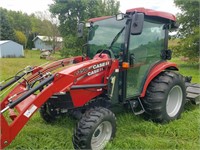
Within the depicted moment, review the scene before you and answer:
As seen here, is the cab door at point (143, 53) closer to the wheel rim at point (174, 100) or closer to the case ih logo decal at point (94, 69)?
the case ih logo decal at point (94, 69)

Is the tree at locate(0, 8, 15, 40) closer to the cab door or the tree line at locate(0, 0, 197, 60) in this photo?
the tree line at locate(0, 0, 197, 60)

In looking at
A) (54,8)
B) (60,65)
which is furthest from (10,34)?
(60,65)

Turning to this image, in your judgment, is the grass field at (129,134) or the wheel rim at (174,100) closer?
the grass field at (129,134)

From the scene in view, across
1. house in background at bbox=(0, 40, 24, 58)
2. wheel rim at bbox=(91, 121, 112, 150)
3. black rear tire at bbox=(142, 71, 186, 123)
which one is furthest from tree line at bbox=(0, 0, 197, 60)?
house in background at bbox=(0, 40, 24, 58)

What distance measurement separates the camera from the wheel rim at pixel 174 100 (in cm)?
446

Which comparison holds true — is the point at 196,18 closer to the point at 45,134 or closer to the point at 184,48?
the point at 184,48

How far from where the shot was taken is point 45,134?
3703 millimetres

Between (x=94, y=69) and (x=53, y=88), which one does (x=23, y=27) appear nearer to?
(x=94, y=69)

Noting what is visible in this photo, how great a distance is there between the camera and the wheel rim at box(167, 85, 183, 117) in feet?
14.6

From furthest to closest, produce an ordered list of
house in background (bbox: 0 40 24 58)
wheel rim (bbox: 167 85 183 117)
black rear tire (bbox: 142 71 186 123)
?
house in background (bbox: 0 40 24 58)
wheel rim (bbox: 167 85 183 117)
black rear tire (bbox: 142 71 186 123)

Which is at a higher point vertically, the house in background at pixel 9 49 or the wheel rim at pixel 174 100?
the house in background at pixel 9 49

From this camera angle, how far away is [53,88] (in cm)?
300

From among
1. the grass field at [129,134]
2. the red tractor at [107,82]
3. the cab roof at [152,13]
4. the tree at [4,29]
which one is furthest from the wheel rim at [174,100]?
the tree at [4,29]

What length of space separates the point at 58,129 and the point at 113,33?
1.86 meters
